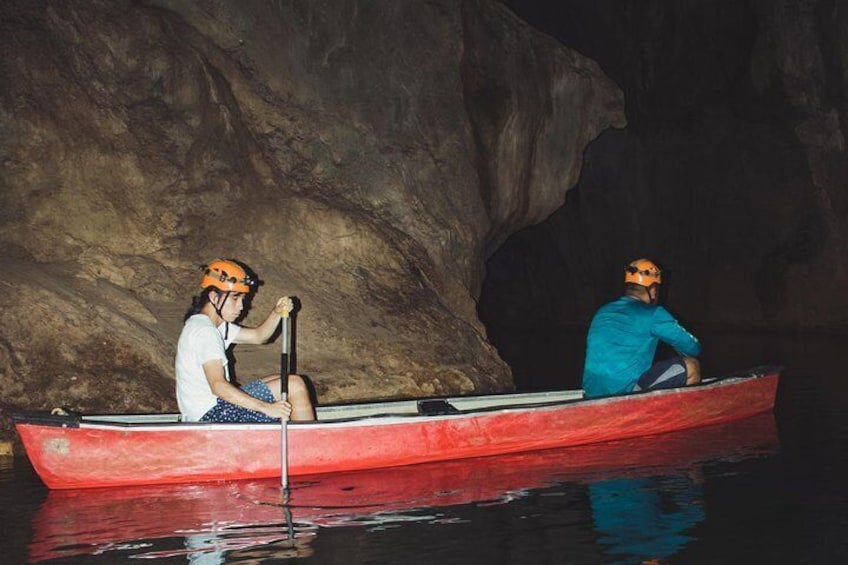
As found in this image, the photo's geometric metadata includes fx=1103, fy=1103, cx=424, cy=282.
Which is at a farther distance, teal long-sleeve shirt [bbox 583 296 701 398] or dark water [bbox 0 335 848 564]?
teal long-sleeve shirt [bbox 583 296 701 398]

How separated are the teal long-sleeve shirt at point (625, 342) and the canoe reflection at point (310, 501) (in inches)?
25.4

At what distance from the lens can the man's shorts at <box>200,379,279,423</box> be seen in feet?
28.0

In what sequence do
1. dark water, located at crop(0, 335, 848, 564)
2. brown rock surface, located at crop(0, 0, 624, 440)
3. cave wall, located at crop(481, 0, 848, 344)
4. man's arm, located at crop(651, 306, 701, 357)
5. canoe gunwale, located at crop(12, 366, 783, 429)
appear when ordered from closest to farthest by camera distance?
dark water, located at crop(0, 335, 848, 564), canoe gunwale, located at crop(12, 366, 783, 429), man's arm, located at crop(651, 306, 701, 357), brown rock surface, located at crop(0, 0, 624, 440), cave wall, located at crop(481, 0, 848, 344)

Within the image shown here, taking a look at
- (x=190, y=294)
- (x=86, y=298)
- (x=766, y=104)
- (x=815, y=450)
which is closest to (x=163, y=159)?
(x=190, y=294)

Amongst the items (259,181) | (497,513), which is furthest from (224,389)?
(259,181)

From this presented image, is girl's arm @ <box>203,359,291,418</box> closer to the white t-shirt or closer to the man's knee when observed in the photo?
the white t-shirt

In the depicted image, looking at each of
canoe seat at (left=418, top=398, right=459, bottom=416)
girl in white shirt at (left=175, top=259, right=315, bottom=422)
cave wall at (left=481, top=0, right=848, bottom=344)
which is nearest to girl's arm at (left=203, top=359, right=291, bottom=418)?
girl in white shirt at (left=175, top=259, right=315, bottom=422)

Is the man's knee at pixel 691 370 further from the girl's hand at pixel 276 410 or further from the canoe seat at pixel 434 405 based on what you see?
the girl's hand at pixel 276 410

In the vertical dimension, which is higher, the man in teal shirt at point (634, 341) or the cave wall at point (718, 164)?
the cave wall at point (718, 164)

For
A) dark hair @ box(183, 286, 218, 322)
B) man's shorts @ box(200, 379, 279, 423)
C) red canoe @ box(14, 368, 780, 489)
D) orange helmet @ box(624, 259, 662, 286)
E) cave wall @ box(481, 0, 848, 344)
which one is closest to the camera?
red canoe @ box(14, 368, 780, 489)

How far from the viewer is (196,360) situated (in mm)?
8219

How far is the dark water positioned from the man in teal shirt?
0.66m

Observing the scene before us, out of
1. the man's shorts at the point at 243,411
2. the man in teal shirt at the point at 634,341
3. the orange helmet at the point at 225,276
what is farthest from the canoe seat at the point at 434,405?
the orange helmet at the point at 225,276

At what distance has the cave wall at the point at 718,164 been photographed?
23969 mm
